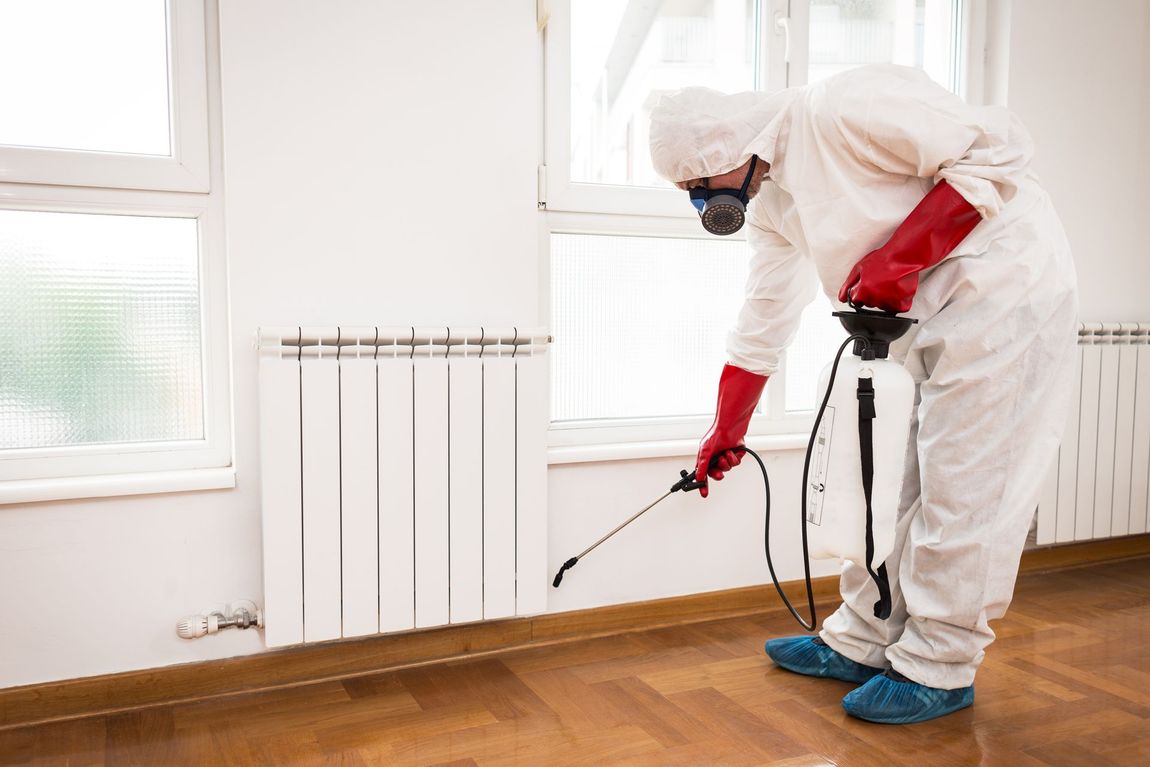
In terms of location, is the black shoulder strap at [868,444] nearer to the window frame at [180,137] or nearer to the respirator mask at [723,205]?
the respirator mask at [723,205]

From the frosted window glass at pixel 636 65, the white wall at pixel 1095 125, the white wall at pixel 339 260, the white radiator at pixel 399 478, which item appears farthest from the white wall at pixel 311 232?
the white wall at pixel 1095 125

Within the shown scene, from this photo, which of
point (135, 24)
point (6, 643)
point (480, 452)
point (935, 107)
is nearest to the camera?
Answer: point (935, 107)

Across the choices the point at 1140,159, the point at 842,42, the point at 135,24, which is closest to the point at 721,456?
the point at 842,42

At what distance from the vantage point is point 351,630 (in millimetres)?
1877

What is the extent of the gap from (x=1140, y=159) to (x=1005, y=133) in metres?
1.74

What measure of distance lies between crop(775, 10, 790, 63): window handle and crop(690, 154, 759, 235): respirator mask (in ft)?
3.17

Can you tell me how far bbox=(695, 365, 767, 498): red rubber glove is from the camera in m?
1.97

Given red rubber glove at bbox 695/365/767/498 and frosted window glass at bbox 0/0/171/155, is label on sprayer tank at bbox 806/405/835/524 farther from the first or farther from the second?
frosted window glass at bbox 0/0/171/155

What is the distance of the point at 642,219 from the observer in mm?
2348

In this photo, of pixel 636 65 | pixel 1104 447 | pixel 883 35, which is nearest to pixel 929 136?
pixel 636 65

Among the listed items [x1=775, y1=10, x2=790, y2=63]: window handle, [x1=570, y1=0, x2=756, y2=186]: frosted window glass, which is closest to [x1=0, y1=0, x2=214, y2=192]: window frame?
[x1=570, y1=0, x2=756, y2=186]: frosted window glass

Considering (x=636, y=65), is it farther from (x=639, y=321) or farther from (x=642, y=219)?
(x=639, y=321)

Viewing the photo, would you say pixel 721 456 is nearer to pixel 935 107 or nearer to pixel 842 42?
pixel 935 107

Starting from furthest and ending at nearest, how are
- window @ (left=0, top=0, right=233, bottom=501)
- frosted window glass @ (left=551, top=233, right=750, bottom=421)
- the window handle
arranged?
the window handle → frosted window glass @ (left=551, top=233, right=750, bottom=421) → window @ (left=0, top=0, right=233, bottom=501)
